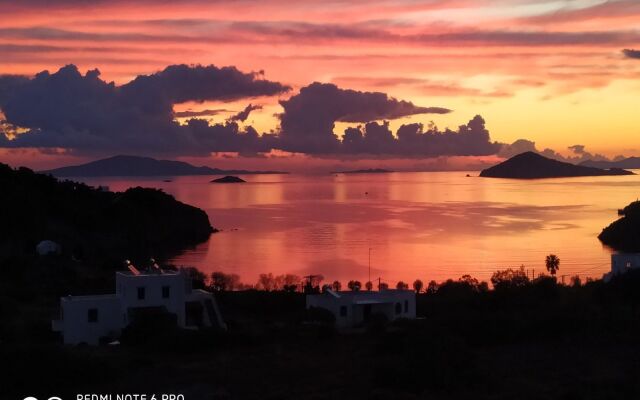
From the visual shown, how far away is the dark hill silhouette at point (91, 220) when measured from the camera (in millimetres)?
55219

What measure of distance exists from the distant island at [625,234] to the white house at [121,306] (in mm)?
61256

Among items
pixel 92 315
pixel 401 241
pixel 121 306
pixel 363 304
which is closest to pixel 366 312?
pixel 363 304

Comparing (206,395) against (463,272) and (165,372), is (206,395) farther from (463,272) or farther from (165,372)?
(463,272)

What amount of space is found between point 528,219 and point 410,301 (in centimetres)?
8389

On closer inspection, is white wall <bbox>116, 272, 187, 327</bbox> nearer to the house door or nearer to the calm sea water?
the house door

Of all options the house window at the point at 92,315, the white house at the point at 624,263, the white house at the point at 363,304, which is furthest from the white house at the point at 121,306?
the white house at the point at 624,263

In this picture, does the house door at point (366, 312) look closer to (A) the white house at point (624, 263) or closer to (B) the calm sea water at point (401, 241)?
(A) the white house at point (624, 263)

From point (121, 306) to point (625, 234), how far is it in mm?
68642

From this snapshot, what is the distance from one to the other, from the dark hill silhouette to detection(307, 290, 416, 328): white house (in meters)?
24.3

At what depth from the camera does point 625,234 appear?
8038cm

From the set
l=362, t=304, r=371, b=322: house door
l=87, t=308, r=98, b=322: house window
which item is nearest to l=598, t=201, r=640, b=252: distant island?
l=362, t=304, r=371, b=322: house door

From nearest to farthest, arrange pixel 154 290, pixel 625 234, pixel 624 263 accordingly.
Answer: pixel 154 290, pixel 624 263, pixel 625 234

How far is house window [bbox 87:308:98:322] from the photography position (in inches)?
952

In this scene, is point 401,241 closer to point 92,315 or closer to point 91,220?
point 91,220
